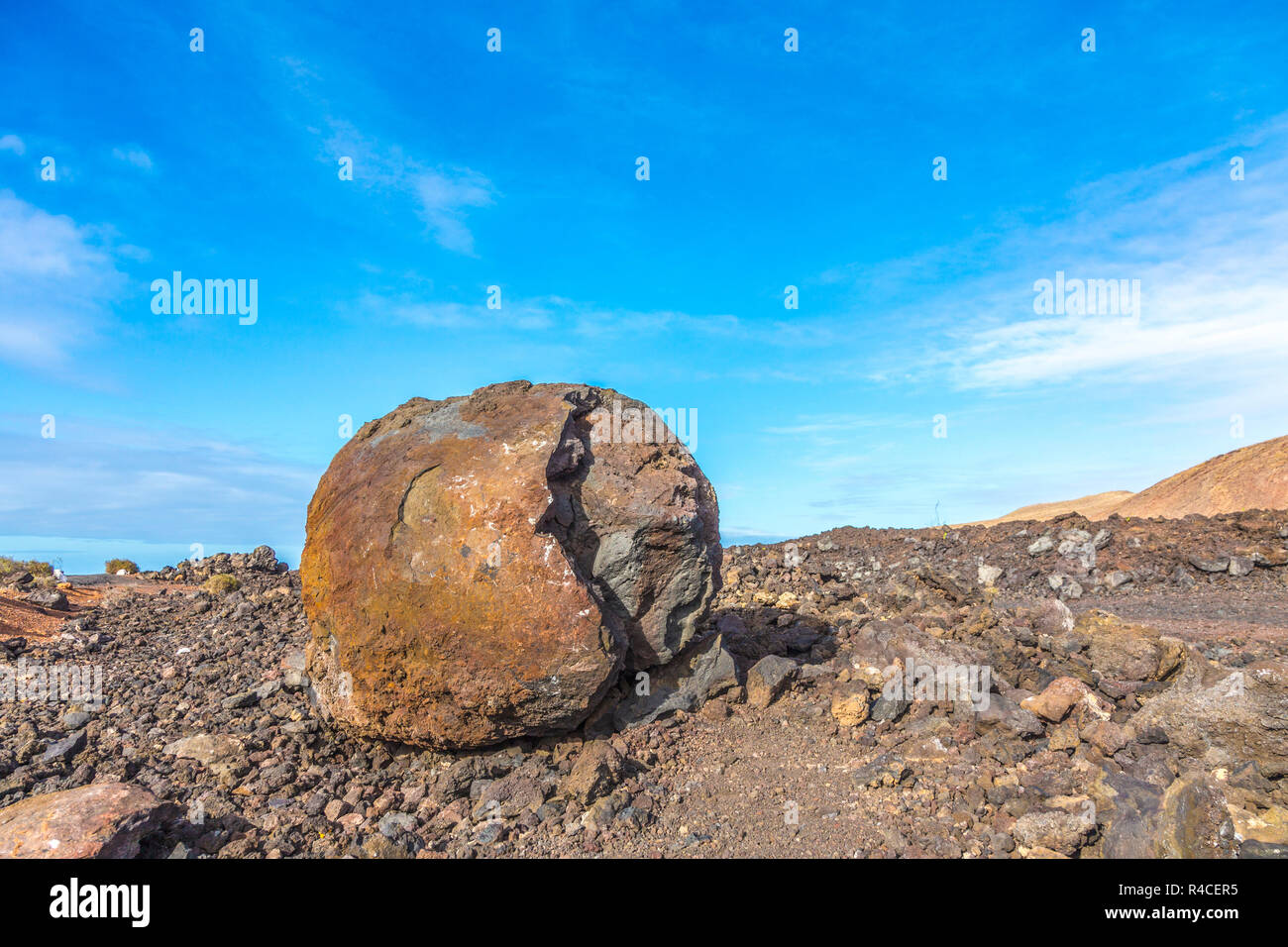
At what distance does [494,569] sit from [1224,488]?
34182 mm

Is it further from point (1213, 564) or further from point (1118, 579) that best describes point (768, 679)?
point (1213, 564)

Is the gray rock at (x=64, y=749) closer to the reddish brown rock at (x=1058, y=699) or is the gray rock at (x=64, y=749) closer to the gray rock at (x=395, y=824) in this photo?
the gray rock at (x=395, y=824)

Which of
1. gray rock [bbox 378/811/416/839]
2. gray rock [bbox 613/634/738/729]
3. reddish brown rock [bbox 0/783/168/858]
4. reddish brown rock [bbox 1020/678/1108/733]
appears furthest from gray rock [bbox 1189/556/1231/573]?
reddish brown rock [bbox 0/783/168/858]

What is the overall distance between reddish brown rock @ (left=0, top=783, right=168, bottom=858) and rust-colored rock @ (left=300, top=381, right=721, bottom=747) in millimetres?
1605

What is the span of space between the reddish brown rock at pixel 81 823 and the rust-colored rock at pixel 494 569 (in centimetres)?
160

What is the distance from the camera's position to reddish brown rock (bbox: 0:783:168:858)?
15.8 ft

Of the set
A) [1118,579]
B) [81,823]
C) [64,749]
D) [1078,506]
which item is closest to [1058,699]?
[81,823]

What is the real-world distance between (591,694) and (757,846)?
1696 millimetres

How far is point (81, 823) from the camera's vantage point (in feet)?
16.3

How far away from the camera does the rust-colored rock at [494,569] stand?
19.5 ft

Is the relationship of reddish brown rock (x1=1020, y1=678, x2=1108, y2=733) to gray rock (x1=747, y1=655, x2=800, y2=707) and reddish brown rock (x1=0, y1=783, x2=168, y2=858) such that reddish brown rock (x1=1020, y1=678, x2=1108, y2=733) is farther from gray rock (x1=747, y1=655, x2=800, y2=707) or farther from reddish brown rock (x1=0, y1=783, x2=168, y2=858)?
reddish brown rock (x1=0, y1=783, x2=168, y2=858)

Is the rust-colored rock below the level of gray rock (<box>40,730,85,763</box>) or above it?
above
